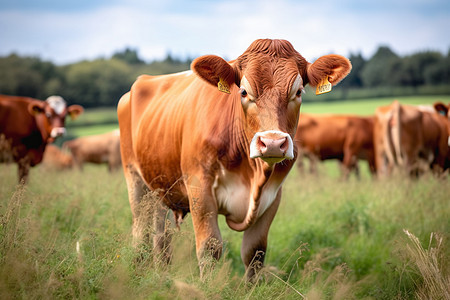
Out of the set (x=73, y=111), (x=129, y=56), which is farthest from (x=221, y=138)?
(x=129, y=56)

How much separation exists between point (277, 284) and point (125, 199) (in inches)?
143

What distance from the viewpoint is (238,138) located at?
13.0ft

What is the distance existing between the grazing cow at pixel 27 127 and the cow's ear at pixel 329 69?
791cm

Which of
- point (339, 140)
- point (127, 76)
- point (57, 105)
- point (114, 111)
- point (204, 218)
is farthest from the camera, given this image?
point (127, 76)

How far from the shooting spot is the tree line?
46.1m

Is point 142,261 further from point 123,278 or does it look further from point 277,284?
point 277,284

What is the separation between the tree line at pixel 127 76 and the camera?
46.1m

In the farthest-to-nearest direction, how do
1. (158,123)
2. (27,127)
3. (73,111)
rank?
(73,111), (27,127), (158,123)

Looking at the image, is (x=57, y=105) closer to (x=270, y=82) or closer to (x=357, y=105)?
(x=270, y=82)

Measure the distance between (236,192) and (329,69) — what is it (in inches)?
51.1

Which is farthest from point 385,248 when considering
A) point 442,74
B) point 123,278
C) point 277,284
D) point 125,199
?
point 442,74

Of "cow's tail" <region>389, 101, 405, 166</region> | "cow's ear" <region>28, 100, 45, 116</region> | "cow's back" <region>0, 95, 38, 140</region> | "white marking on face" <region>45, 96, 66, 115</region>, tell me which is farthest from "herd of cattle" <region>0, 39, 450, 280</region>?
"cow's tail" <region>389, 101, 405, 166</region>

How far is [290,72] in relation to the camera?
3678mm

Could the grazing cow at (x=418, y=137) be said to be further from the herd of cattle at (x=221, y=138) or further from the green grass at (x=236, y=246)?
the herd of cattle at (x=221, y=138)
